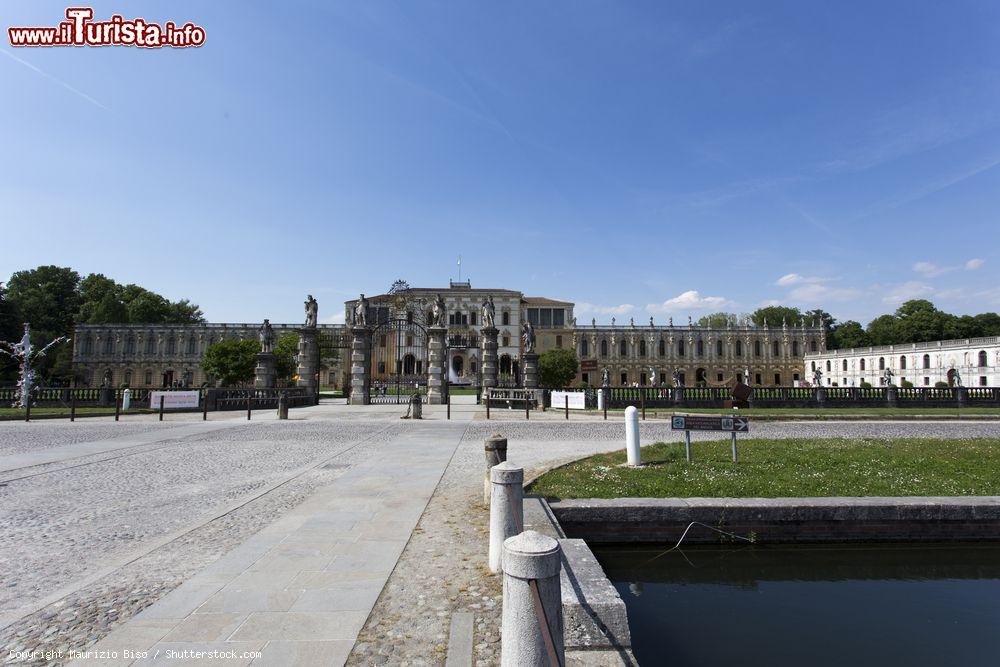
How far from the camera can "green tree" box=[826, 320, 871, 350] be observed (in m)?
88.9

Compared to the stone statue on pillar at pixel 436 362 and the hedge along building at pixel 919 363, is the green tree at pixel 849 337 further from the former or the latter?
the stone statue on pillar at pixel 436 362

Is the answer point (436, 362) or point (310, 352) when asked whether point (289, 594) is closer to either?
point (436, 362)

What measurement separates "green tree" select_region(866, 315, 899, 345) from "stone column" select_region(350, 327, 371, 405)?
8593 cm

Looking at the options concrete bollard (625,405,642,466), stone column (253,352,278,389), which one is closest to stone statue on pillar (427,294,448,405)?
stone column (253,352,278,389)

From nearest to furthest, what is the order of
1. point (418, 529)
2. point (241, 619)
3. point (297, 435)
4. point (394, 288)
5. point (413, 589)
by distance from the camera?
1. point (241, 619)
2. point (413, 589)
3. point (418, 529)
4. point (297, 435)
5. point (394, 288)

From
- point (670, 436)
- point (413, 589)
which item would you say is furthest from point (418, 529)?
point (670, 436)

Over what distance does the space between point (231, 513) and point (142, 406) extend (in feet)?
89.9

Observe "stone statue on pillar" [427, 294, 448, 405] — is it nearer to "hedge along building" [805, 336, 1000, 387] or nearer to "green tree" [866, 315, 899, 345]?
"hedge along building" [805, 336, 1000, 387]

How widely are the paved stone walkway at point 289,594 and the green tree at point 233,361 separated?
47.2 m

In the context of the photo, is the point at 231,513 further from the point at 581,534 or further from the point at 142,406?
the point at 142,406

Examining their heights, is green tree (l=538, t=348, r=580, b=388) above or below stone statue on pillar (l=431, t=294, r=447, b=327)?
below

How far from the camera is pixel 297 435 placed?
600 inches

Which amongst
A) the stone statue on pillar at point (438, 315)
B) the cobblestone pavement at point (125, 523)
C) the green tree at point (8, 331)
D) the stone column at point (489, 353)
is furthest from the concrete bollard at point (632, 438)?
the green tree at point (8, 331)

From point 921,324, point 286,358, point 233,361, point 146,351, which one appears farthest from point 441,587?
point 921,324
